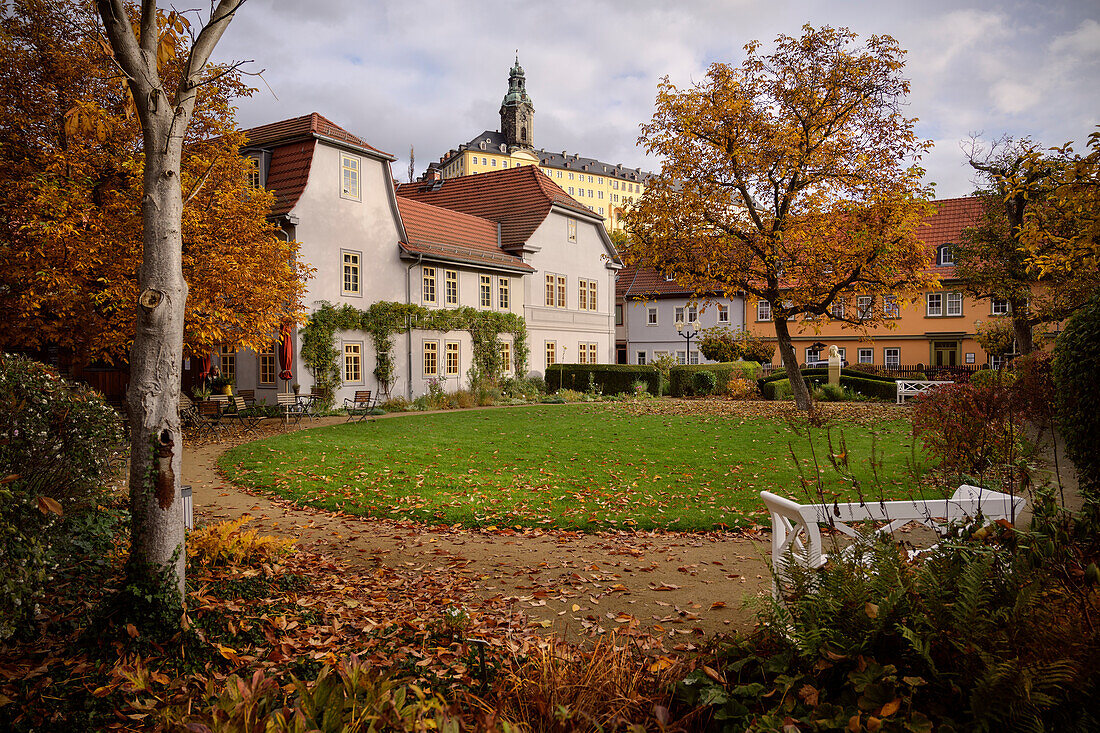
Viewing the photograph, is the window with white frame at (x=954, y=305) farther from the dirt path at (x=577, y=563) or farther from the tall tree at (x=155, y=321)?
the tall tree at (x=155, y=321)

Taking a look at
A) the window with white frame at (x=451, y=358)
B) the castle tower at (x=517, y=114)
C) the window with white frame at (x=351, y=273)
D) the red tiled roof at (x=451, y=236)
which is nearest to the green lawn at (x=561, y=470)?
the window with white frame at (x=351, y=273)

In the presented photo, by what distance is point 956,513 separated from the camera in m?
4.64

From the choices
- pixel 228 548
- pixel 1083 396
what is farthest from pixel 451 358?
pixel 1083 396

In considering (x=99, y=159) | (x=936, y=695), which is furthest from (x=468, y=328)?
(x=936, y=695)

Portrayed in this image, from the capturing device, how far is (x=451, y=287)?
27.7 meters

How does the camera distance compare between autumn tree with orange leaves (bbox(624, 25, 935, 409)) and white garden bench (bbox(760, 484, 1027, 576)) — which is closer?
white garden bench (bbox(760, 484, 1027, 576))

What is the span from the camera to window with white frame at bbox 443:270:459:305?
90.0 feet

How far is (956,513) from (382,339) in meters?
21.7

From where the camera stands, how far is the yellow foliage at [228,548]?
518 centimetres

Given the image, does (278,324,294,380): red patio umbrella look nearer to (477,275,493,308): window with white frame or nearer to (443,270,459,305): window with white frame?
(443,270,459,305): window with white frame

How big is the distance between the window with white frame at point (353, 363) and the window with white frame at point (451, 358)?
4.09 metres

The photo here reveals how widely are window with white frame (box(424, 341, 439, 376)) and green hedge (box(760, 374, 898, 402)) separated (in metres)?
13.2

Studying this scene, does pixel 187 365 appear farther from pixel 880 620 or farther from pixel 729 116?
pixel 880 620

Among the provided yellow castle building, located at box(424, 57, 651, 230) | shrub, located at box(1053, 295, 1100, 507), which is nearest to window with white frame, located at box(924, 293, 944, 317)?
shrub, located at box(1053, 295, 1100, 507)
